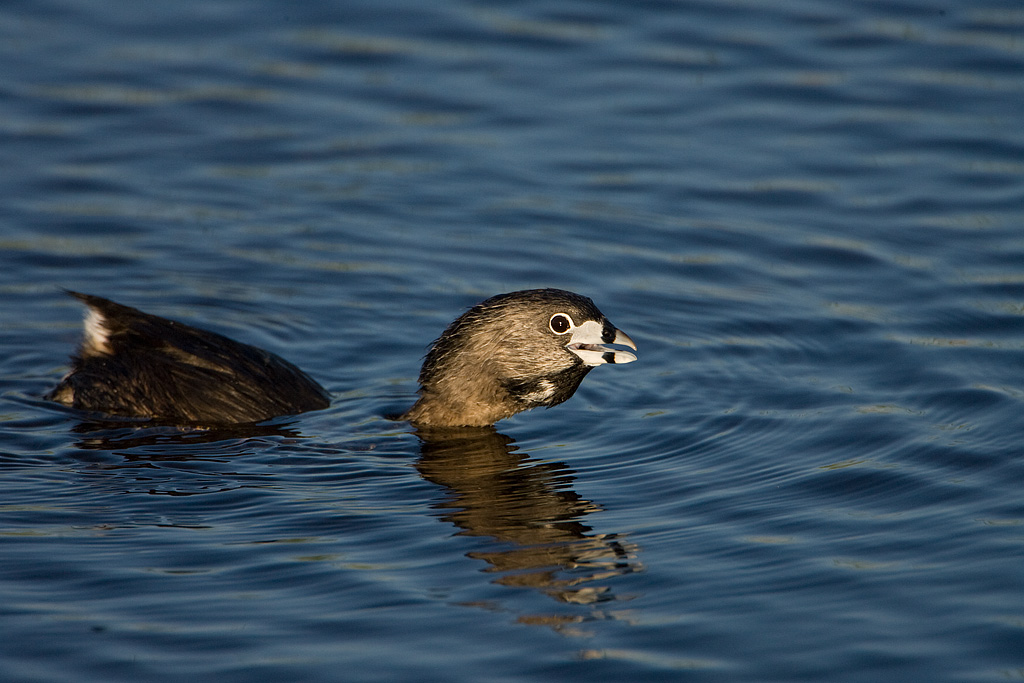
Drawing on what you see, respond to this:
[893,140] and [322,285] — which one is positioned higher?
[893,140]

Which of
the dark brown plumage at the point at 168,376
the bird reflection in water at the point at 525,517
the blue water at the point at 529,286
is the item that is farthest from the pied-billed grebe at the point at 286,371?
the bird reflection in water at the point at 525,517

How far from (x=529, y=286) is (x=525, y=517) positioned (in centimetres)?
397

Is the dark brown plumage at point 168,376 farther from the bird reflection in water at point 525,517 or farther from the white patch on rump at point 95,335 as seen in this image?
A: the bird reflection in water at point 525,517

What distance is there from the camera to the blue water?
6.95 m

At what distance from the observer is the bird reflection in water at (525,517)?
742 centimetres

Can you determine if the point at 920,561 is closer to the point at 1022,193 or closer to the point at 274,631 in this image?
the point at 274,631

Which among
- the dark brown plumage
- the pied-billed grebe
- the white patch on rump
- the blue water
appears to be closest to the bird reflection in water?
the blue water

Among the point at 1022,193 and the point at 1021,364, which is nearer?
the point at 1021,364

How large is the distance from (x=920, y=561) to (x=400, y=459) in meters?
3.32

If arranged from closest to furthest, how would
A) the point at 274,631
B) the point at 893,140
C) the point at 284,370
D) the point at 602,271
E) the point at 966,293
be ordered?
the point at 274,631 < the point at 284,370 < the point at 966,293 < the point at 602,271 < the point at 893,140

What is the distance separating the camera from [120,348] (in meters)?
9.71

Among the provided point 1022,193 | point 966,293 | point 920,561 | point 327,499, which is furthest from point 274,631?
point 1022,193

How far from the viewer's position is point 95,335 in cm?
981

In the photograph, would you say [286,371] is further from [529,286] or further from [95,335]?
[529,286]
